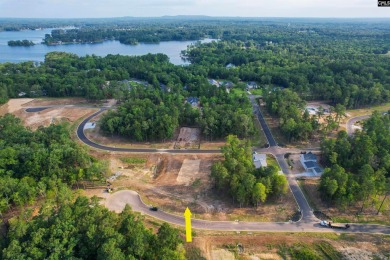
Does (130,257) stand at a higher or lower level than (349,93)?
lower

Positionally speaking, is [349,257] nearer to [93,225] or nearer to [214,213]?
[214,213]

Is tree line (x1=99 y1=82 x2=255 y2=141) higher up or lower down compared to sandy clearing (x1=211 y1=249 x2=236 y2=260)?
higher up

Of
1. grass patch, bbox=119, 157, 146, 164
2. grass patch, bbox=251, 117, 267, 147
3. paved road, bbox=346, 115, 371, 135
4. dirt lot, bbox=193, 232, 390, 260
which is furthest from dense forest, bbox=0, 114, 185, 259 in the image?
paved road, bbox=346, 115, 371, 135

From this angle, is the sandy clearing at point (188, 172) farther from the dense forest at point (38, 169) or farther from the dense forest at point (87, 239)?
the dense forest at point (87, 239)

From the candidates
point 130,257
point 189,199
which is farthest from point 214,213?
point 130,257

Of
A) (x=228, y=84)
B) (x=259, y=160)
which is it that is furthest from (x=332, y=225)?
(x=228, y=84)

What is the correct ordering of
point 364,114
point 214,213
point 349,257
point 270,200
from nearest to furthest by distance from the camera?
point 349,257 → point 214,213 → point 270,200 → point 364,114

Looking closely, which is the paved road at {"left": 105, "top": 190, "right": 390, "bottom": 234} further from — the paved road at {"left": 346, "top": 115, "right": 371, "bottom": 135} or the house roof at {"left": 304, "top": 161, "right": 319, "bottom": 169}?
the paved road at {"left": 346, "top": 115, "right": 371, "bottom": 135}
